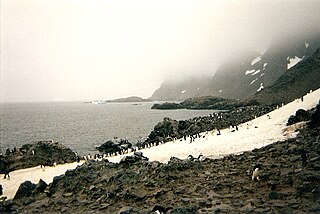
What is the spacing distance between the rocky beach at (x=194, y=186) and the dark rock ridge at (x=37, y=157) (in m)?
21.5

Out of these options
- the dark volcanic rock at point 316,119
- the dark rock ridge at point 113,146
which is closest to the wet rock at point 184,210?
the dark volcanic rock at point 316,119

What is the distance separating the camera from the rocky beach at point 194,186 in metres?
14.6

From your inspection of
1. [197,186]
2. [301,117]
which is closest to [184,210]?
[197,186]

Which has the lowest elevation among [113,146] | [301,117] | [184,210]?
[113,146]

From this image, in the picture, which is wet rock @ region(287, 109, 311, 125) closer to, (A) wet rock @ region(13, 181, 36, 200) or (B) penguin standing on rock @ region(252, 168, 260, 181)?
(B) penguin standing on rock @ region(252, 168, 260, 181)

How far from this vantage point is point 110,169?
2452cm

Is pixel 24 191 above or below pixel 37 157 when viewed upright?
above

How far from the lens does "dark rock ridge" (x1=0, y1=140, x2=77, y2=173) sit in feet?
143

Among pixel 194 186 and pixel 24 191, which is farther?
pixel 24 191

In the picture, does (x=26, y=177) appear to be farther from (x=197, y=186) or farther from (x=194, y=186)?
(x=197, y=186)

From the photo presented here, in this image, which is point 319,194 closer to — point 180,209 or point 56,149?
point 180,209

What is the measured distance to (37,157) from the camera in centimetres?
4497

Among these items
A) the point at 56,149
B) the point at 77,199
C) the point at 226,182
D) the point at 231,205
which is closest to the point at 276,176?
the point at 226,182

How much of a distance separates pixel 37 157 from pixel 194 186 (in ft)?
111
